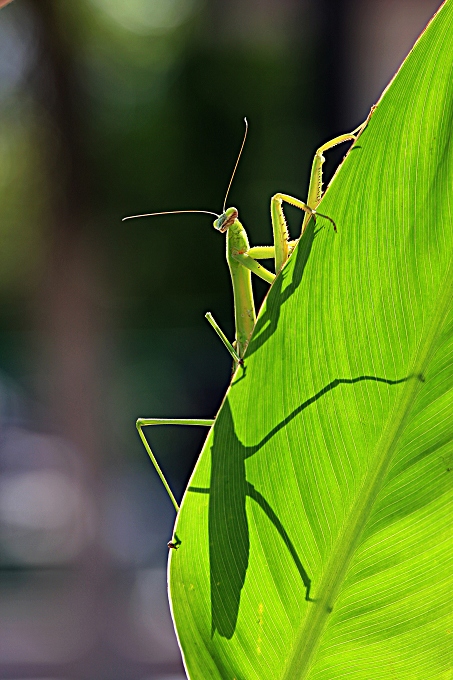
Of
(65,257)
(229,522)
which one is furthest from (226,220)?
(65,257)

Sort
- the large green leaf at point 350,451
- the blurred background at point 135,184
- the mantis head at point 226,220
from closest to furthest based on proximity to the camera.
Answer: the large green leaf at point 350,451 → the mantis head at point 226,220 → the blurred background at point 135,184

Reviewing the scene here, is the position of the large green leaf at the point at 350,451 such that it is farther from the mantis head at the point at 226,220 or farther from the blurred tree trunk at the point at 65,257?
the blurred tree trunk at the point at 65,257

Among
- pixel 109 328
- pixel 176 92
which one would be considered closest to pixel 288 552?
pixel 109 328

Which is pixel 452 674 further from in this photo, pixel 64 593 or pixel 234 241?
pixel 64 593

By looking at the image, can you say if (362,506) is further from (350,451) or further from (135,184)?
(135,184)

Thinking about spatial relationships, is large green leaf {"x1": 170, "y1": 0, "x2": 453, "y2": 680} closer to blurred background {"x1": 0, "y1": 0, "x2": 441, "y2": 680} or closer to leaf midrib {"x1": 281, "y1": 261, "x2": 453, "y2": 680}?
leaf midrib {"x1": 281, "y1": 261, "x2": 453, "y2": 680}

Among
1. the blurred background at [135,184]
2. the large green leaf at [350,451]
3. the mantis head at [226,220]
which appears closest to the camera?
the large green leaf at [350,451]

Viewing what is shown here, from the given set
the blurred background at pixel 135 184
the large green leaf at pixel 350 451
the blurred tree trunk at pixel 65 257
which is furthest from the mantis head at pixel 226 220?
the blurred tree trunk at pixel 65 257

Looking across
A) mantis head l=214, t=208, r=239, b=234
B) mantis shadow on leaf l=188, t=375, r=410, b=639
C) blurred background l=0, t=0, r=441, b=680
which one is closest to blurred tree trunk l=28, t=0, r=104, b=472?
blurred background l=0, t=0, r=441, b=680
